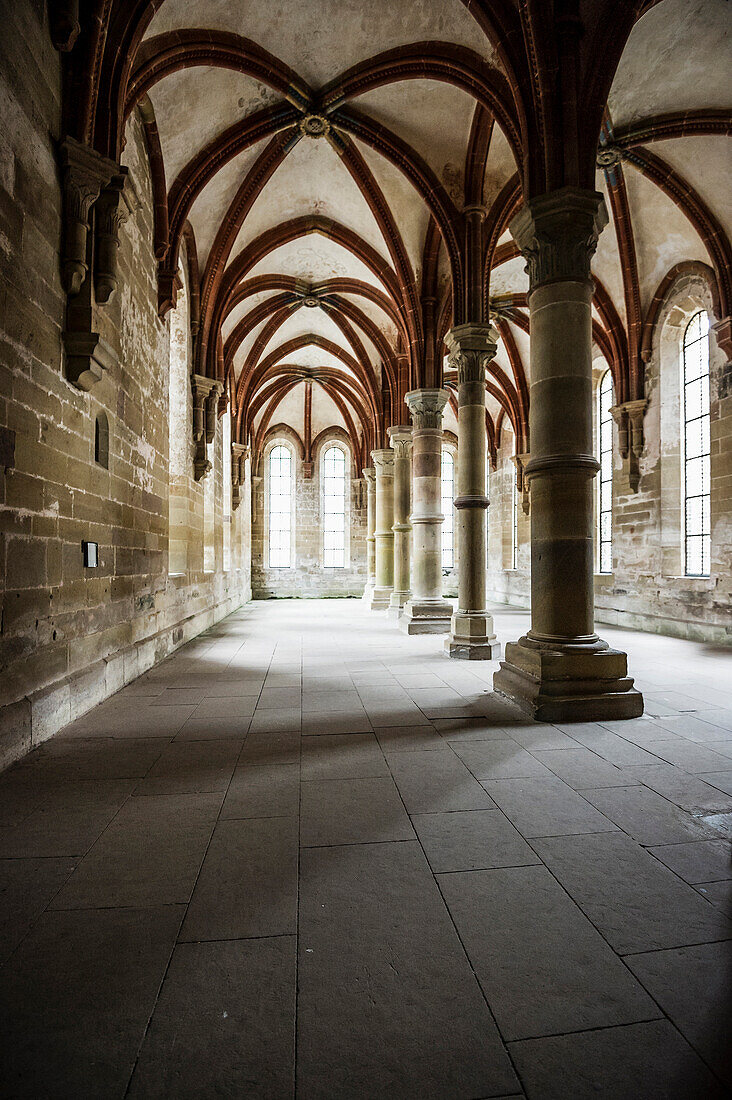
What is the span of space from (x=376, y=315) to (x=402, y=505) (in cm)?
525

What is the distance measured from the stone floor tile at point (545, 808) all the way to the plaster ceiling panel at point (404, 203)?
9589 millimetres

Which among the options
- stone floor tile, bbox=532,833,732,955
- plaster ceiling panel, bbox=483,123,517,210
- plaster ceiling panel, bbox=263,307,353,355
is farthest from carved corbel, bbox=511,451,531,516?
stone floor tile, bbox=532,833,732,955

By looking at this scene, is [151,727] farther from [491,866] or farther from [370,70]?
[370,70]

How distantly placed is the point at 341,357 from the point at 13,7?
48.6 feet

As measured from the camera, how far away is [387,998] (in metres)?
1.70

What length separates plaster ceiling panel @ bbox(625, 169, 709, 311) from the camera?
10.0 meters

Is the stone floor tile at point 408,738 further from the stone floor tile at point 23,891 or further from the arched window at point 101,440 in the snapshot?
the arched window at point 101,440

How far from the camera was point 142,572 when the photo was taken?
6.91 metres

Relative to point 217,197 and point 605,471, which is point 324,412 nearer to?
point 605,471

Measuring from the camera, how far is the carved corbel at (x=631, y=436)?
11.9 m

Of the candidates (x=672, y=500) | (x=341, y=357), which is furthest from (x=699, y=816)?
(x=341, y=357)

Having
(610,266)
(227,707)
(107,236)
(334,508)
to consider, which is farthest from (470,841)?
(334,508)

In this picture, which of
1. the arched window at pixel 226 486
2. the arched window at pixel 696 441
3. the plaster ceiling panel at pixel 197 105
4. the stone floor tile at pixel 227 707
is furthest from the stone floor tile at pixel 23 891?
the arched window at pixel 226 486

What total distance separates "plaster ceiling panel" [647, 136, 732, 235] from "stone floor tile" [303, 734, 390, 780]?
984cm
